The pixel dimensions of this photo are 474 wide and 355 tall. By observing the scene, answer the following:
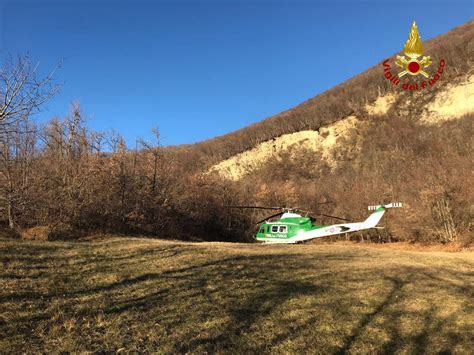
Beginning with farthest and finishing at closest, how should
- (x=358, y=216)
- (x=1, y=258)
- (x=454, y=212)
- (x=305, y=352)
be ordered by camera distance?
(x=358, y=216) < (x=454, y=212) < (x=1, y=258) < (x=305, y=352)

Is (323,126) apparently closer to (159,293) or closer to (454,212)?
(454,212)

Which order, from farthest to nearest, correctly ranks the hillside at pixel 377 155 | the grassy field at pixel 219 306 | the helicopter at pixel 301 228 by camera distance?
the hillside at pixel 377 155
the helicopter at pixel 301 228
the grassy field at pixel 219 306

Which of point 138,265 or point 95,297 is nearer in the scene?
point 95,297

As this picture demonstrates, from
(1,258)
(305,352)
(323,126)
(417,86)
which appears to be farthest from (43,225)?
(417,86)

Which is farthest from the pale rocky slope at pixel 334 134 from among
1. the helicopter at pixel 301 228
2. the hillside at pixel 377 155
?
the helicopter at pixel 301 228

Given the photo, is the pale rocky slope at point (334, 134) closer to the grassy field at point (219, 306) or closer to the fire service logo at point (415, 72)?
the fire service logo at point (415, 72)

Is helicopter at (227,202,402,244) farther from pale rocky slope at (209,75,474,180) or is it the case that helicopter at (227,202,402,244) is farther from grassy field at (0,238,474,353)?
pale rocky slope at (209,75,474,180)

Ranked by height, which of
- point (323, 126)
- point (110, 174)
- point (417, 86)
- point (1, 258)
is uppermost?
point (417, 86)

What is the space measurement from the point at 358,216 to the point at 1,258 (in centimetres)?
3327

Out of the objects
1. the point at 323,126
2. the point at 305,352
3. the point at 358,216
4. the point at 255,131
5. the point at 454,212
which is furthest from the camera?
the point at 255,131

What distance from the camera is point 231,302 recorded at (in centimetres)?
741

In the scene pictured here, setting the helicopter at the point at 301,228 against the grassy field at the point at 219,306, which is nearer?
the grassy field at the point at 219,306

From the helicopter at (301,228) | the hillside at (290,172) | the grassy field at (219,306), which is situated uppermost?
the hillside at (290,172)

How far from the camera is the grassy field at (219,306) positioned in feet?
18.4
